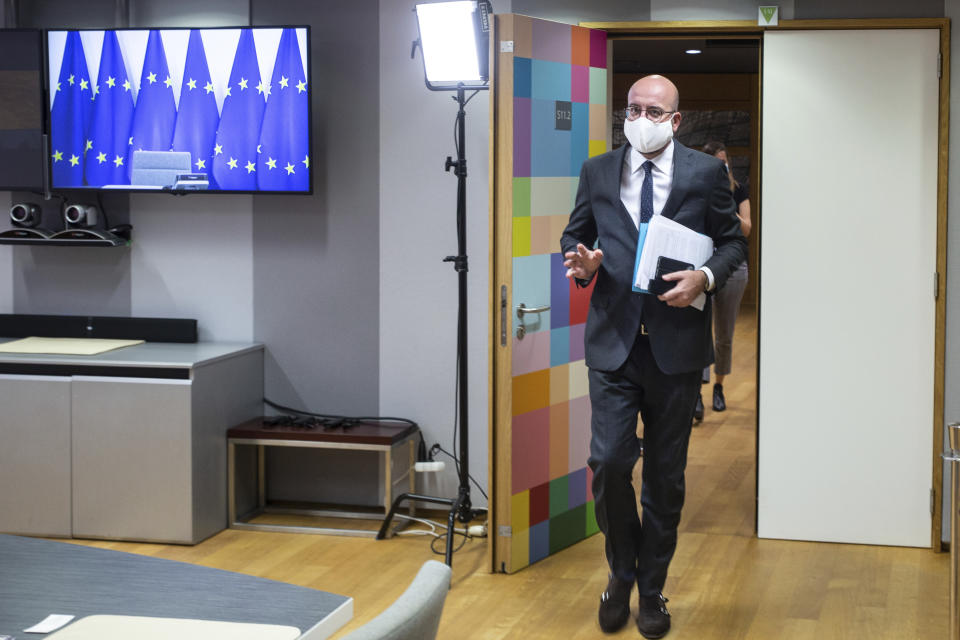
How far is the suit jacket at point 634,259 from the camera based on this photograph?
335cm

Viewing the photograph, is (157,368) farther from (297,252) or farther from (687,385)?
(687,385)

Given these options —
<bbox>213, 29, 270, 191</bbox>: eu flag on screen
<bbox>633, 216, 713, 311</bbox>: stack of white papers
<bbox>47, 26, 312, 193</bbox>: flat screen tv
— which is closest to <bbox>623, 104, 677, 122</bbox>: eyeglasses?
<bbox>633, 216, 713, 311</bbox>: stack of white papers

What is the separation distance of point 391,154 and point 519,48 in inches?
41.0

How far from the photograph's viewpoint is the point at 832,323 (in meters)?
4.43

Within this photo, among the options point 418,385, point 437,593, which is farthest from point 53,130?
point 437,593

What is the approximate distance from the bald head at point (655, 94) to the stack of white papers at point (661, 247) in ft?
1.19

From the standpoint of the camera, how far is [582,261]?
329 centimetres

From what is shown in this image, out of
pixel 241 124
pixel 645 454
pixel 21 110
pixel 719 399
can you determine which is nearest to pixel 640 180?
pixel 645 454

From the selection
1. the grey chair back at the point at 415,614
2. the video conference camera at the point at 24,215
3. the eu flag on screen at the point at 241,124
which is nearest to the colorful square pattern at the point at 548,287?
the eu flag on screen at the point at 241,124

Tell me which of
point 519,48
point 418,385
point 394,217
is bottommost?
point 418,385

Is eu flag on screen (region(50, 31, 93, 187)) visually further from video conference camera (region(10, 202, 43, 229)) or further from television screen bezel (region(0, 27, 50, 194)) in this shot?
video conference camera (region(10, 202, 43, 229))

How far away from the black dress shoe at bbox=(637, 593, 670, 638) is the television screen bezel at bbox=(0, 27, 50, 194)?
3.26 m

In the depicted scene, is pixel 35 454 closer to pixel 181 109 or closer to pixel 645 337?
pixel 181 109

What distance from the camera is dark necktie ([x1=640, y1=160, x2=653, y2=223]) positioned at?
11.2 ft
